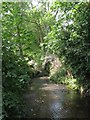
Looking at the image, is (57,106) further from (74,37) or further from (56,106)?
(74,37)

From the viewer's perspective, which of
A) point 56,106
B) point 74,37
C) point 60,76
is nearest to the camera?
point 56,106

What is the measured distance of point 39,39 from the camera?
1154 cm

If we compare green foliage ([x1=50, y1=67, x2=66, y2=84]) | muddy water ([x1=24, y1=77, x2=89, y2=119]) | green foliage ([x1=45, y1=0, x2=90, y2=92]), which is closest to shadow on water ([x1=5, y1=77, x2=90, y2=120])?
muddy water ([x1=24, y1=77, x2=89, y2=119])

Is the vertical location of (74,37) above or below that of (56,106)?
above

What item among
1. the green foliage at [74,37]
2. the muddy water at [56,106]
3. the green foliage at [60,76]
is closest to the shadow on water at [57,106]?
the muddy water at [56,106]

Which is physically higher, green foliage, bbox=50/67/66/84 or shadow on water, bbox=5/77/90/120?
green foliage, bbox=50/67/66/84

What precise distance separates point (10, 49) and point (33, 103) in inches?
77.0

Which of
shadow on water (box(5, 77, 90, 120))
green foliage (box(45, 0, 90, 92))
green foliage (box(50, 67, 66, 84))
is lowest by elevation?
shadow on water (box(5, 77, 90, 120))

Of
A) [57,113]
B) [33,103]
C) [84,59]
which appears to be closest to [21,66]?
[57,113]

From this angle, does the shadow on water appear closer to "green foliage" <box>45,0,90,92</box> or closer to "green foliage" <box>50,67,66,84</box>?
"green foliage" <box>45,0,90,92</box>

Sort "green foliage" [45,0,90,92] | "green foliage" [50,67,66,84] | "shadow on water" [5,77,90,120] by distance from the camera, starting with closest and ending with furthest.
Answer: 1. "shadow on water" [5,77,90,120]
2. "green foliage" [45,0,90,92]
3. "green foliage" [50,67,66,84]

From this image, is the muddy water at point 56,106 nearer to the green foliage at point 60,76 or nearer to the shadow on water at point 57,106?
the shadow on water at point 57,106

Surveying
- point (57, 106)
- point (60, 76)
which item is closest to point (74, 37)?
point (57, 106)

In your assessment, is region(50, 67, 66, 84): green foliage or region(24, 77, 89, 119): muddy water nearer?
region(24, 77, 89, 119): muddy water
